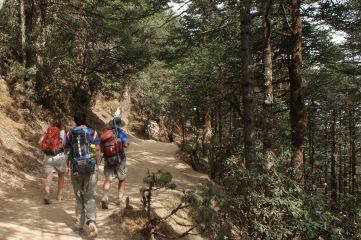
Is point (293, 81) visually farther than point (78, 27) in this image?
No

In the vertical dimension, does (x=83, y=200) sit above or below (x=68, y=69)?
below

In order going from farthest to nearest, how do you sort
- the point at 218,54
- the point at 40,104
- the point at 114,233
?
1. the point at 40,104
2. the point at 218,54
3. the point at 114,233

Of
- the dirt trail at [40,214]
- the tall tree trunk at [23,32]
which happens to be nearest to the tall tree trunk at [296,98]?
the dirt trail at [40,214]

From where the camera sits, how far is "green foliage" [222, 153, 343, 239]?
605 cm

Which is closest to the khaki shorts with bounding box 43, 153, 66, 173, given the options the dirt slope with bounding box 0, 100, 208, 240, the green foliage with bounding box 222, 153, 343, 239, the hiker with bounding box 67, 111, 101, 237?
the dirt slope with bounding box 0, 100, 208, 240

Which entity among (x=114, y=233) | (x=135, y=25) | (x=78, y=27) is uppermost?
(x=135, y=25)

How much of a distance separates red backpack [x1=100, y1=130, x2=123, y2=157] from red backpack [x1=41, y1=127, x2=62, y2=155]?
1136 mm

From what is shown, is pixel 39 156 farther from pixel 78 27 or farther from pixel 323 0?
pixel 323 0

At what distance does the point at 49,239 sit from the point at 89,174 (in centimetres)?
123

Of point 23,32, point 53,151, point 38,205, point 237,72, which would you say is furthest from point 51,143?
point 23,32

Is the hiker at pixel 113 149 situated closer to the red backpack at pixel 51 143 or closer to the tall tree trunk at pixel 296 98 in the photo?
the red backpack at pixel 51 143

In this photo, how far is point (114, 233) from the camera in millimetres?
6797

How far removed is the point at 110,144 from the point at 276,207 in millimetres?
3551

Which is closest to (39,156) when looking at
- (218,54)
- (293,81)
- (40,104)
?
(40,104)
